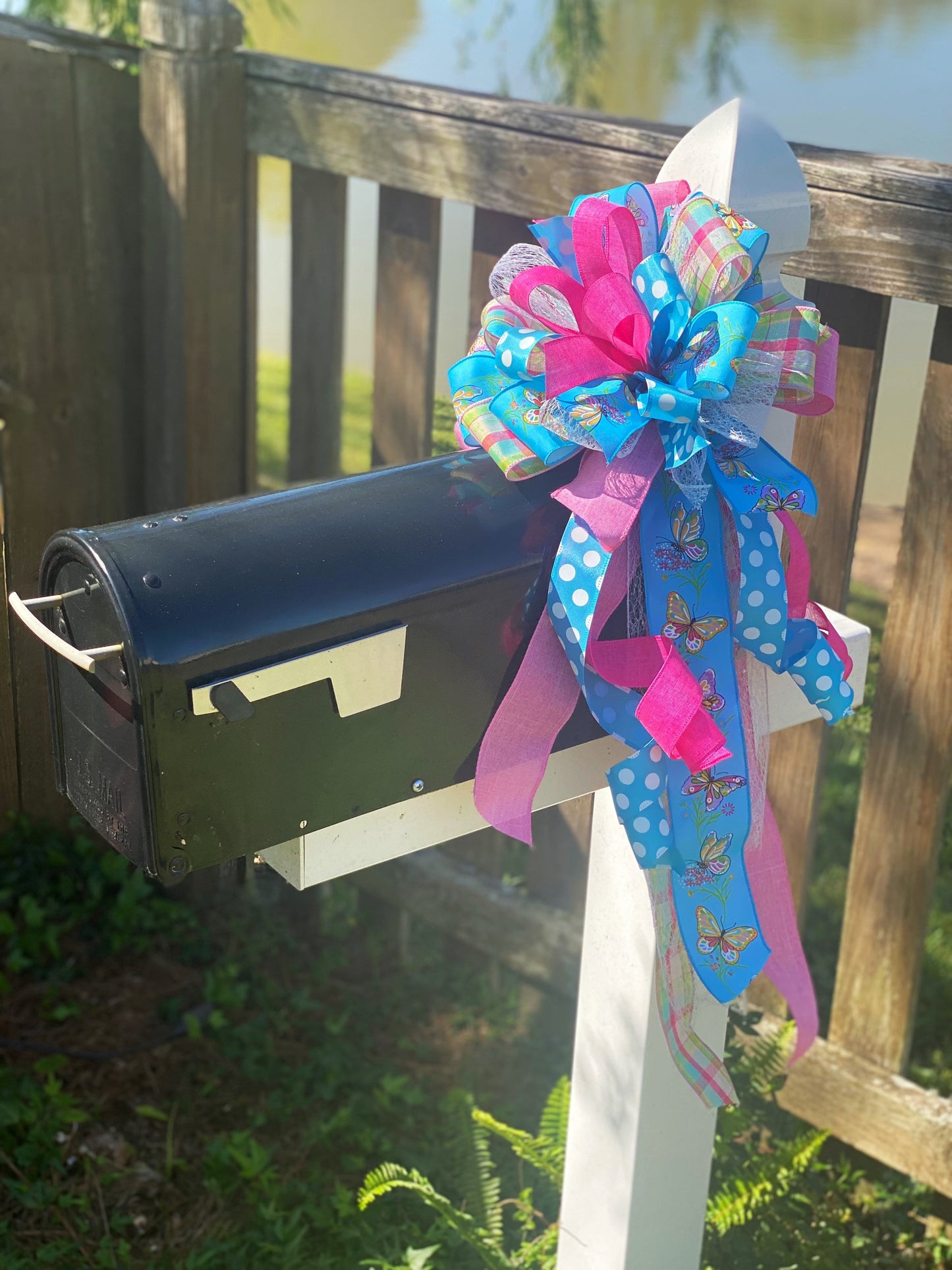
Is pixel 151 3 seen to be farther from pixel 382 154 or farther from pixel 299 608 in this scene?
pixel 299 608

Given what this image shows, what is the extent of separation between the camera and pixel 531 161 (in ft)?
6.56

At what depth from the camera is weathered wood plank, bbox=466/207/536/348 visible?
6.89 ft

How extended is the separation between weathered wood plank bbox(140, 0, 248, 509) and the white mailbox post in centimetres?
144

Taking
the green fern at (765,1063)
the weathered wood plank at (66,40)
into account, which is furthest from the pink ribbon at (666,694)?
the weathered wood plank at (66,40)

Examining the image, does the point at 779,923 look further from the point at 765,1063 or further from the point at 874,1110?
the point at 874,1110

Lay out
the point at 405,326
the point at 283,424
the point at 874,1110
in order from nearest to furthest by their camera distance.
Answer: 1. the point at 874,1110
2. the point at 405,326
3. the point at 283,424

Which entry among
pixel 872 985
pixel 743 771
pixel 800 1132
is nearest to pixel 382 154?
pixel 743 771

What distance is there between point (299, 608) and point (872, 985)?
149cm

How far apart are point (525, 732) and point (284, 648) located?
23 centimetres

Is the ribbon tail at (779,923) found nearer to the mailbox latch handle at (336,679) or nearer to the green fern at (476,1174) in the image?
the mailbox latch handle at (336,679)

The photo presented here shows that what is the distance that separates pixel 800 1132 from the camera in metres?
2.14

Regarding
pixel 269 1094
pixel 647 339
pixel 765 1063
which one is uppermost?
pixel 647 339

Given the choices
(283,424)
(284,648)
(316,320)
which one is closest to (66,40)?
(316,320)

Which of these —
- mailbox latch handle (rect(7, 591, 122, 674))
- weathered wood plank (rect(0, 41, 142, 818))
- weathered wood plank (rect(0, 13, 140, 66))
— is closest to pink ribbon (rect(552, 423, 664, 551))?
mailbox latch handle (rect(7, 591, 122, 674))
